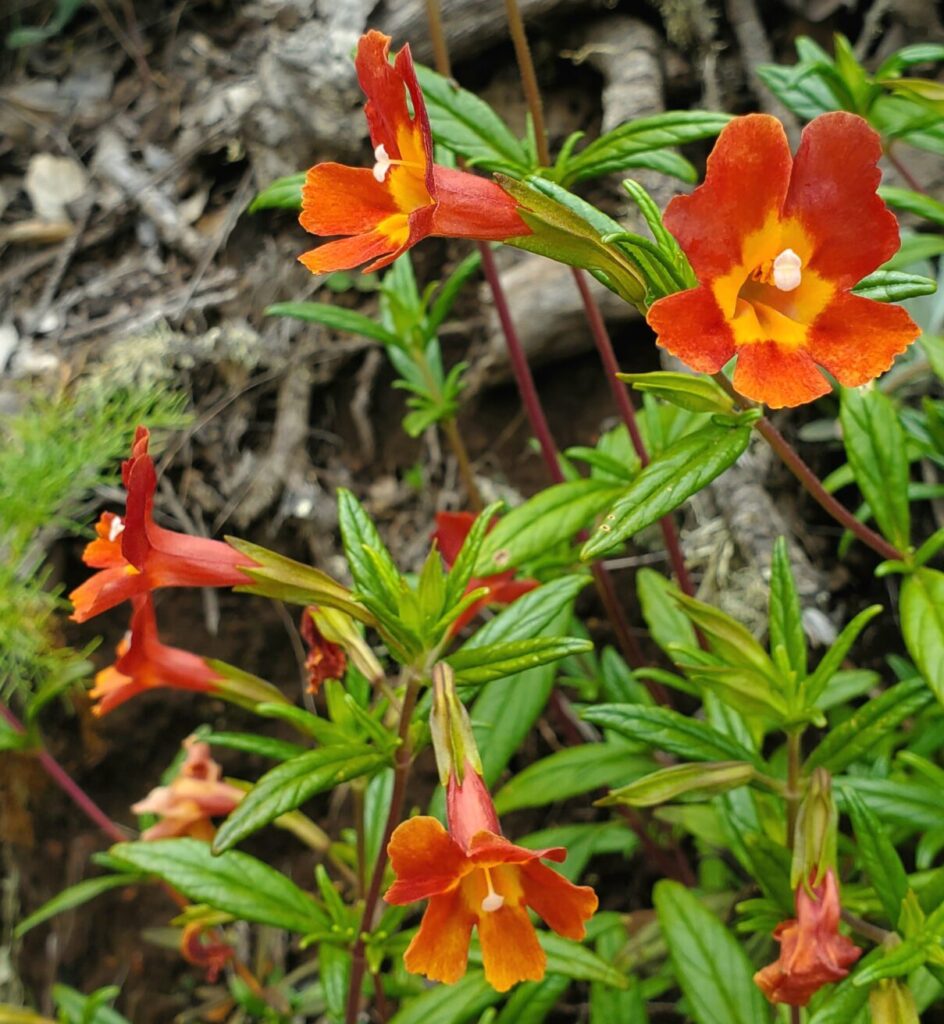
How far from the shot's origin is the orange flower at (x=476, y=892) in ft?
3.84

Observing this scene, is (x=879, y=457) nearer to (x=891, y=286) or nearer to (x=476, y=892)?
(x=891, y=286)

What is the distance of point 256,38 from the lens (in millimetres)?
3869

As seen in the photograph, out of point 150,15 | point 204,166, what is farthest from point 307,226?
point 150,15

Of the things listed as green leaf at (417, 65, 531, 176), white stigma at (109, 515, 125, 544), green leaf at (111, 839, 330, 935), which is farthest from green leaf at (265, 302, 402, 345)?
green leaf at (111, 839, 330, 935)

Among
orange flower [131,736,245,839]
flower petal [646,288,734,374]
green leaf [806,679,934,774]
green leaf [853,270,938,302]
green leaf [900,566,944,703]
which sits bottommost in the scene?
orange flower [131,736,245,839]

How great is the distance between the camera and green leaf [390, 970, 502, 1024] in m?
1.73

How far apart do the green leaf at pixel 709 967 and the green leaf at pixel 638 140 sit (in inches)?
50.6

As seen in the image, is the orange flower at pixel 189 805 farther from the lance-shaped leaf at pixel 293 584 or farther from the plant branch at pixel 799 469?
the plant branch at pixel 799 469

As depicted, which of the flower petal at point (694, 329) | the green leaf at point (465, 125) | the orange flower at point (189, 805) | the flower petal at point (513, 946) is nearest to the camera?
the flower petal at point (694, 329)

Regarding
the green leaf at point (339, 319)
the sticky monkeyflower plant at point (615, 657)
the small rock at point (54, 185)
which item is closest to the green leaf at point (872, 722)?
the sticky monkeyflower plant at point (615, 657)

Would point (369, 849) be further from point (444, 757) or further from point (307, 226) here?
point (307, 226)

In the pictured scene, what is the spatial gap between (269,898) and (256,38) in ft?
10.8

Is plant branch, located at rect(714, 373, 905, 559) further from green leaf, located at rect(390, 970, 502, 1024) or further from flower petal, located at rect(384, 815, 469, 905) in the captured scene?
green leaf, located at rect(390, 970, 502, 1024)

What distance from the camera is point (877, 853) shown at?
1467 mm
